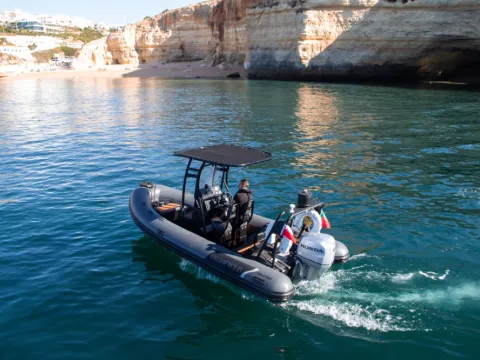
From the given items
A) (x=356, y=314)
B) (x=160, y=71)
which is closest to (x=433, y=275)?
(x=356, y=314)

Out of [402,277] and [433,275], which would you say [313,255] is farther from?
[433,275]

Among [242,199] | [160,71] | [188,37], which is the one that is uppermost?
[188,37]

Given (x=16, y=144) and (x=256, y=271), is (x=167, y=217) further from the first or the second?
(x=16, y=144)

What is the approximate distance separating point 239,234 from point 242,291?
1.16 meters

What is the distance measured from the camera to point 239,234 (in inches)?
309

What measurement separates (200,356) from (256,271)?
1.56 m

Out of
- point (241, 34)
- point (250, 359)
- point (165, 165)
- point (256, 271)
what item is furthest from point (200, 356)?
point (241, 34)

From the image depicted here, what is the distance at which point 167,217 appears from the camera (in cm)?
905

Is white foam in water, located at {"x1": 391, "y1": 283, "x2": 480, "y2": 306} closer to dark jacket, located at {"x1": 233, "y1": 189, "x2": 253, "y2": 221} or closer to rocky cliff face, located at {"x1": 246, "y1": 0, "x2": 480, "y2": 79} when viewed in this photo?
dark jacket, located at {"x1": 233, "y1": 189, "x2": 253, "y2": 221}

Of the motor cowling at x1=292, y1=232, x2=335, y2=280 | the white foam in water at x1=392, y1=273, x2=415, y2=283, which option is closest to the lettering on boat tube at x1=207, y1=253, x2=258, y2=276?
the motor cowling at x1=292, y1=232, x2=335, y2=280

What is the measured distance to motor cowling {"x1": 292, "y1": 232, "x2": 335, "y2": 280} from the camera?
6.44 meters

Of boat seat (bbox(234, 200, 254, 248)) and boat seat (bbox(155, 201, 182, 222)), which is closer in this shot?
boat seat (bbox(234, 200, 254, 248))

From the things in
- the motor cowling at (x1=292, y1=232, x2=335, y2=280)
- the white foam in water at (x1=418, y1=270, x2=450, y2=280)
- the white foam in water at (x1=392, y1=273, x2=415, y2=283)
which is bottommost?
the white foam in water at (x1=392, y1=273, x2=415, y2=283)

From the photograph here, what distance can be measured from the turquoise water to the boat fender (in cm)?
98
